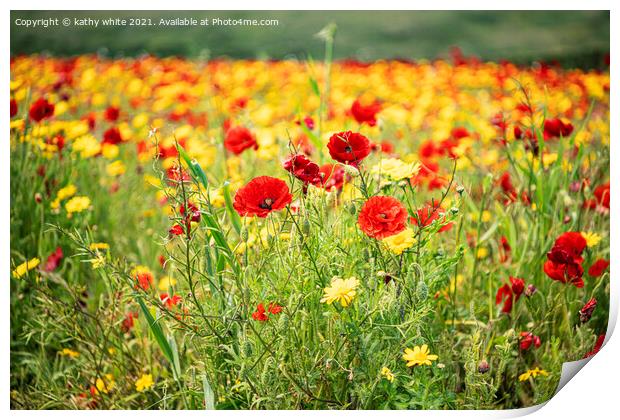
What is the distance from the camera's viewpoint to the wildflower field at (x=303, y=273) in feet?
3.53

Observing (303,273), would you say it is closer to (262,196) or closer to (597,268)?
(262,196)

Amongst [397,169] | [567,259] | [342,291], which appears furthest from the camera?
[567,259]

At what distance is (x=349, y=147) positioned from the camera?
1.07 meters

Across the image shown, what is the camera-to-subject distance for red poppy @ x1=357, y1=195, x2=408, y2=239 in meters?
1.00

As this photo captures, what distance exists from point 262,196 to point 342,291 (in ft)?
0.58

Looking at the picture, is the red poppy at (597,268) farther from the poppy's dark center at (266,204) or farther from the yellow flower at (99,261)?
the yellow flower at (99,261)

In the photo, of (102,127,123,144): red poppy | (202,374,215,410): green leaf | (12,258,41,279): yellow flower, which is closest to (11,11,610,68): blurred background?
(102,127,123,144): red poppy

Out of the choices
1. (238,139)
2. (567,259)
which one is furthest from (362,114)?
(567,259)

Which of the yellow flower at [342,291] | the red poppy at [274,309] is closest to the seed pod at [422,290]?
the yellow flower at [342,291]

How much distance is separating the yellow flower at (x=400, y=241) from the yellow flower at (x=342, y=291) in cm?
8

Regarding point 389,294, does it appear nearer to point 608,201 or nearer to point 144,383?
point 144,383
